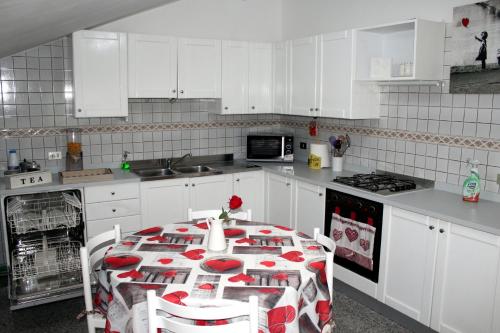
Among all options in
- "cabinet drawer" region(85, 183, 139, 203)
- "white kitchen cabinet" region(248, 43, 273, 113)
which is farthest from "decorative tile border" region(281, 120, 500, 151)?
"cabinet drawer" region(85, 183, 139, 203)

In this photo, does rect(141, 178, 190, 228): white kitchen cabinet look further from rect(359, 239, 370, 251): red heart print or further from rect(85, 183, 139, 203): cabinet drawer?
rect(359, 239, 370, 251): red heart print

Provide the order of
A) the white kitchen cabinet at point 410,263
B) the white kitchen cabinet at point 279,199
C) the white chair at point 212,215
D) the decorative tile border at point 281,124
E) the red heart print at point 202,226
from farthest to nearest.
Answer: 1. the white kitchen cabinet at point 279,199
2. the decorative tile border at point 281,124
3. the white chair at point 212,215
4. the white kitchen cabinet at point 410,263
5. the red heart print at point 202,226

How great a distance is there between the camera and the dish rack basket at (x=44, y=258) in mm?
3523

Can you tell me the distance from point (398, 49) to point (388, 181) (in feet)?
3.68

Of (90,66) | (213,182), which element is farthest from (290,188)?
(90,66)

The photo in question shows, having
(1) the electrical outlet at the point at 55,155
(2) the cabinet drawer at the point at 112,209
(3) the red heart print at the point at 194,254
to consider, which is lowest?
(2) the cabinet drawer at the point at 112,209

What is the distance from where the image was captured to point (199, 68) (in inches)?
175

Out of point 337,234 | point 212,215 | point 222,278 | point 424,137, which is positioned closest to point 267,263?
point 222,278

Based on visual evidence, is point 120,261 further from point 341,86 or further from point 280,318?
point 341,86

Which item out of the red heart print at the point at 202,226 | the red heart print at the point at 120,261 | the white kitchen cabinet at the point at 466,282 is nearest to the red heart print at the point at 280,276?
the red heart print at the point at 120,261

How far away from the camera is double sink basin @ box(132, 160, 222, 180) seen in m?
4.36

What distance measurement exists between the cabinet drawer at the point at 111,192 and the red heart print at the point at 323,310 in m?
2.38

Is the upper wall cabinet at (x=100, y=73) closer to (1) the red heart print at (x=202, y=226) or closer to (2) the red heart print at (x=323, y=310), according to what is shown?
(1) the red heart print at (x=202, y=226)

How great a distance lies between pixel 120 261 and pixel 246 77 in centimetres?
289
